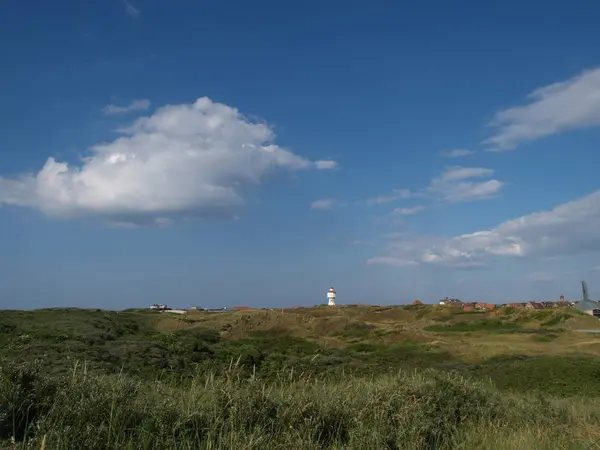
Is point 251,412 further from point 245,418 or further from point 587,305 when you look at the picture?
point 587,305

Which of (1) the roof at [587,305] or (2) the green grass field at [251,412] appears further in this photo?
(1) the roof at [587,305]

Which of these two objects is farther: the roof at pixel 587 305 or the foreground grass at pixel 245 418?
the roof at pixel 587 305

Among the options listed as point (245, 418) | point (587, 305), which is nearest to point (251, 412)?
point (245, 418)

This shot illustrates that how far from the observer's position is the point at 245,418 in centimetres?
642

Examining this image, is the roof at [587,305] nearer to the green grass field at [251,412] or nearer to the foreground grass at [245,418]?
the green grass field at [251,412]

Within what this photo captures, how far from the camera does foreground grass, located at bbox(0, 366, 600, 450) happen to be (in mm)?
5414

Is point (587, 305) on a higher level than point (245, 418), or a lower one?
higher

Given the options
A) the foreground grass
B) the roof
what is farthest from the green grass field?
the roof

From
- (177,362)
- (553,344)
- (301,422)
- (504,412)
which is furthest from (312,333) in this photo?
(301,422)

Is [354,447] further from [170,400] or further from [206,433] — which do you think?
[170,400]

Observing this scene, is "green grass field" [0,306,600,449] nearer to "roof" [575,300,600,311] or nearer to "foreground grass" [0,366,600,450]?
"foreground grass" [0,366,600,450]

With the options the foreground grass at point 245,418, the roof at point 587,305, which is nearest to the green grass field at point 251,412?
the foreground grass at point 245,418

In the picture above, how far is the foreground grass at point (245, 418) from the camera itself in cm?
541

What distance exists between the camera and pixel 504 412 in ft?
29.9
